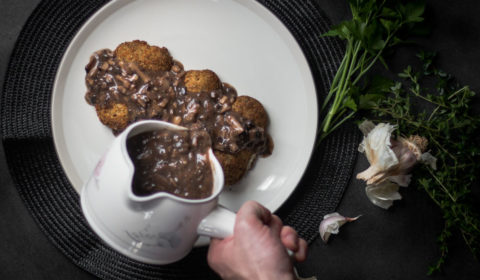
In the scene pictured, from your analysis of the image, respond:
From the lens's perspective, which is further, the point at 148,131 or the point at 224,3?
the point at 224,3

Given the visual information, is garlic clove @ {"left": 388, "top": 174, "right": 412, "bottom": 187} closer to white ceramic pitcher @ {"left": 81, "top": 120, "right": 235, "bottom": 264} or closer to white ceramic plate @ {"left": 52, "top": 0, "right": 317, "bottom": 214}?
white ceramic plate @ {"left": 52, "top": 0, "right": 317, "bottom": 214}

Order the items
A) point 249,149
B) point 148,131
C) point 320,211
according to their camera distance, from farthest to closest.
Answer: point 320,211 < point 249,149 < point 148,131

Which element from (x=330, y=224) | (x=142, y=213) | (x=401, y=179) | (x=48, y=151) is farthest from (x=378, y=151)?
(x=48, y=151)

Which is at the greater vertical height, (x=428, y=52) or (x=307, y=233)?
(x=428, y=52)

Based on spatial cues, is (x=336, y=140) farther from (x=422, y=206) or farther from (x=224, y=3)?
(x=224, y=3)

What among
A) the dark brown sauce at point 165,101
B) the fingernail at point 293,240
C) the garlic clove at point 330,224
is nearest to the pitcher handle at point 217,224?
the fingernail at point 293,240

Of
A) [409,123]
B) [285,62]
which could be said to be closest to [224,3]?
[285,62]
